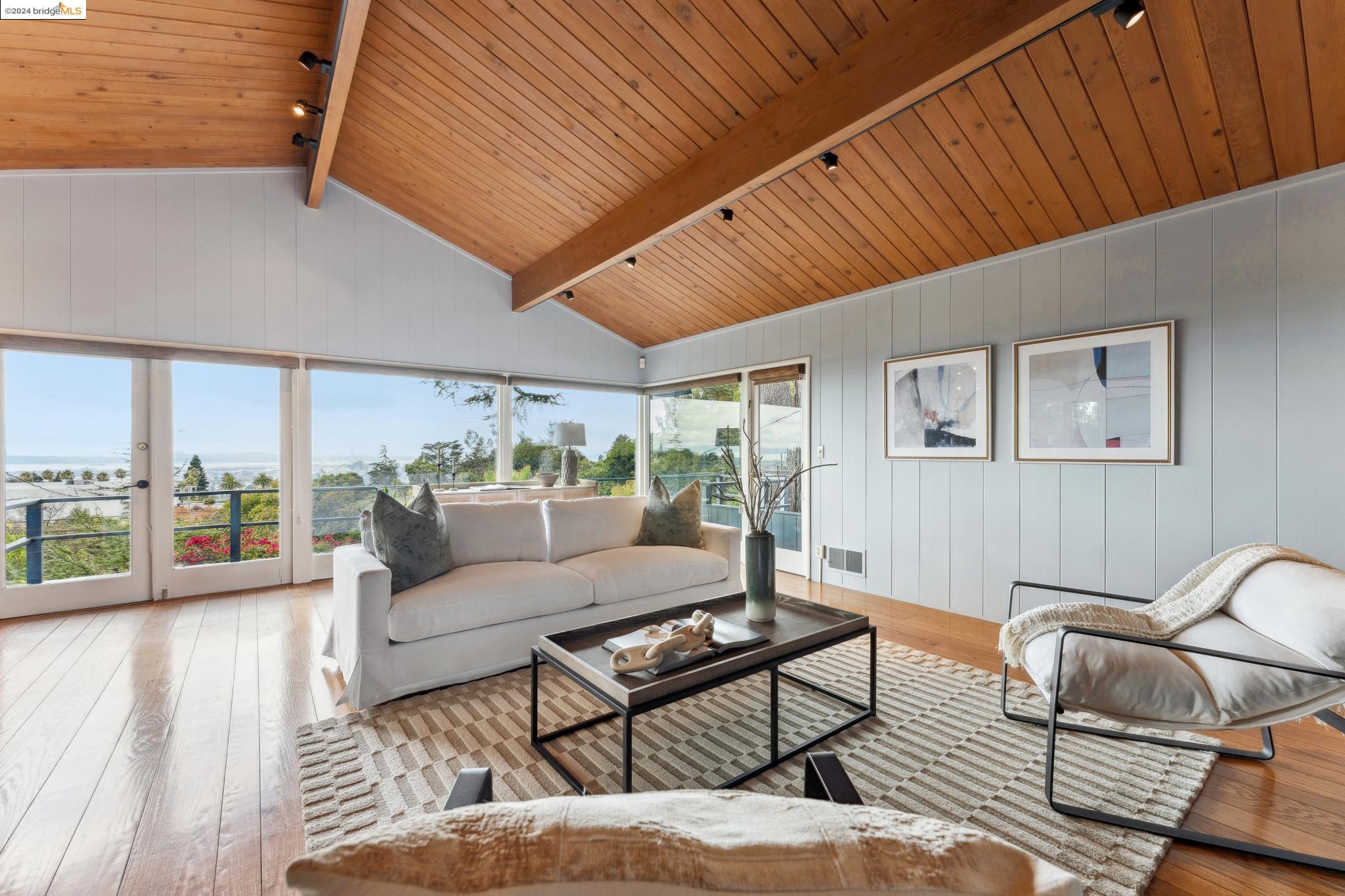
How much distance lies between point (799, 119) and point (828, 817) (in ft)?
9.64

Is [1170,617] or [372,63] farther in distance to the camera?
[372,63]

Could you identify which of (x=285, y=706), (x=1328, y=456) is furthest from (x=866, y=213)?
(x=285, y=706)

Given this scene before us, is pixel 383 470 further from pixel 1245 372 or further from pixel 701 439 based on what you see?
pixel 1245 372

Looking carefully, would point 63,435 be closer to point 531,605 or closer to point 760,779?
point 531,605

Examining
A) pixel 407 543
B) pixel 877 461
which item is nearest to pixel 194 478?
pixel 407 543

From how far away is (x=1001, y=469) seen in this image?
3.57m

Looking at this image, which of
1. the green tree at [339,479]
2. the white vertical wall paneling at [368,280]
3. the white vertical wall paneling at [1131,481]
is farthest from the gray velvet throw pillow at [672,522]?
the white vertical wall paneling at [368,280]

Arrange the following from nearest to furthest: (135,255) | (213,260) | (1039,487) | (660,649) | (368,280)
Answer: (660,649) → (1039,487) → (135,255) → (213,260) → (368,280)

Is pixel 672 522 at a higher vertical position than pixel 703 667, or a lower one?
higher

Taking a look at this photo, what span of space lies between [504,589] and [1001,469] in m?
3.09

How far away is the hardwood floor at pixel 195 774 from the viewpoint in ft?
4.95

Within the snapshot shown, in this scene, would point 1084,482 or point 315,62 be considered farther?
point 1084,482

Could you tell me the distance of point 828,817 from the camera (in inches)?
19.8

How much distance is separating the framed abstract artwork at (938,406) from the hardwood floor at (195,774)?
123cm
